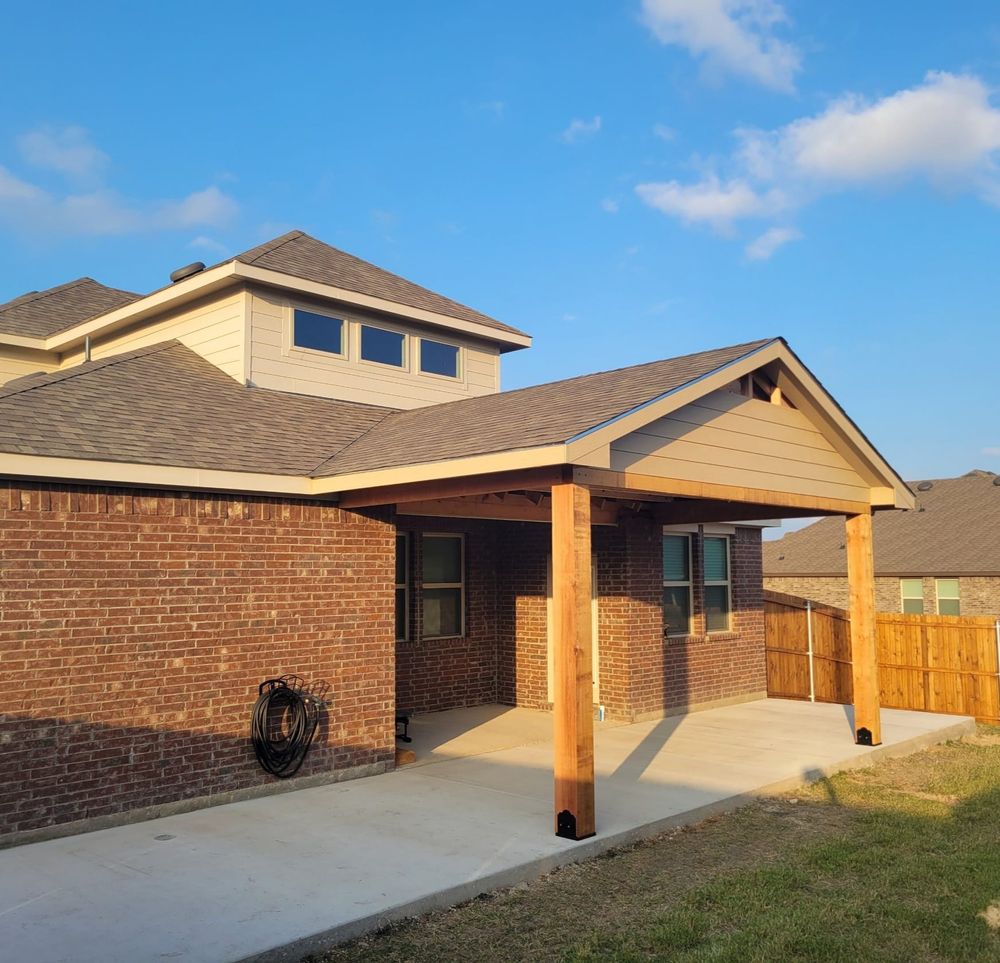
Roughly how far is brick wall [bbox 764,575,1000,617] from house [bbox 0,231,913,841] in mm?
13970

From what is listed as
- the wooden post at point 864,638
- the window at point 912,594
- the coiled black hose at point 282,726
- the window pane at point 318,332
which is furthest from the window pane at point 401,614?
the window at point 912,594

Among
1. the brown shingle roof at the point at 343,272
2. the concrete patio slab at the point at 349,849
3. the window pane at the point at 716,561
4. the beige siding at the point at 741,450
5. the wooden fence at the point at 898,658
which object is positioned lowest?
the concrete patio slab at the point at 349,849

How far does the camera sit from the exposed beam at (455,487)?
23.9 ft

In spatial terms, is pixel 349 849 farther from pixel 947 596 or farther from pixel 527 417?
pixel 947 596

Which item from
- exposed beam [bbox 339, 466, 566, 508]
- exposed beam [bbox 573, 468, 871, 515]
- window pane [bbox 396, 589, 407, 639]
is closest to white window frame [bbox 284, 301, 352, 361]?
window pane [bbox 396, 589, 407, 639]

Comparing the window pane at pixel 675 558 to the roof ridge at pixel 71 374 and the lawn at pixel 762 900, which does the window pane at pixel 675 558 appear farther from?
the roof ridge at pixel 71 374

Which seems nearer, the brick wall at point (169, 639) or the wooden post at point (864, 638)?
the brick wall at point (169, 639)

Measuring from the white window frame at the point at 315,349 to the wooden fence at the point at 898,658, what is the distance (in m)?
8.16

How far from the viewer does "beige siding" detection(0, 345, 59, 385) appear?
13.9 m

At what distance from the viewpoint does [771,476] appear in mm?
9641

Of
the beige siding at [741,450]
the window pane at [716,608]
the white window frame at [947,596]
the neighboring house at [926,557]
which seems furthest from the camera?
the white window frame at [947,596]

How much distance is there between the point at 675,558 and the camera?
1407 centimetres

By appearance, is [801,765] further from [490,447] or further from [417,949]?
[417,949]

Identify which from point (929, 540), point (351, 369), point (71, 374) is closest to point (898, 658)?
point (351, 369)
